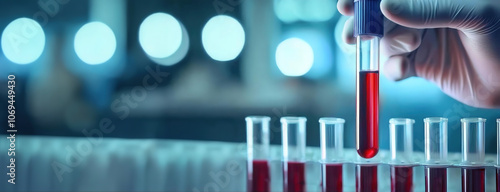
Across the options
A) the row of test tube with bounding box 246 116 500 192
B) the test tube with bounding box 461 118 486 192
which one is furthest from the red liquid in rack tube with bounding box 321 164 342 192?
the test tube with bounding box 461 118 486 192

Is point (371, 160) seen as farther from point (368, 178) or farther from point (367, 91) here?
point (367, 91)

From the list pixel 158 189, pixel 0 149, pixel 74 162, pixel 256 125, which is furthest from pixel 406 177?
pixel 0 149

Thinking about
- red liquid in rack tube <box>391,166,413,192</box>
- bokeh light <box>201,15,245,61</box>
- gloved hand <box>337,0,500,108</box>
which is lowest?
red liquid in rack tube <box>391,166,413,192</box>

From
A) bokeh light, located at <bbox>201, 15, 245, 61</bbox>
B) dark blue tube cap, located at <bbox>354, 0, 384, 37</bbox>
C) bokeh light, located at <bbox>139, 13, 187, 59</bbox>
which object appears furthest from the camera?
bokeh light, located at <bbox>139, 13, 187, 59</bbox>

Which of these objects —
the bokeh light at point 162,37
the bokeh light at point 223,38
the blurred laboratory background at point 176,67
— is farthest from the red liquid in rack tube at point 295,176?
the bokeh light at point 162,37

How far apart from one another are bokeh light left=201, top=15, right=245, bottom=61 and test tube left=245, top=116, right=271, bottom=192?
1.08 metres

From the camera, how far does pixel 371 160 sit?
1.14 metres

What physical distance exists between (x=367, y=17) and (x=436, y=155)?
1.21ft

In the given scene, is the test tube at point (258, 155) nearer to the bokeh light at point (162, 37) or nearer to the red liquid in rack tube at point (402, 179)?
the red liquid in rack tube at point (402, 179)

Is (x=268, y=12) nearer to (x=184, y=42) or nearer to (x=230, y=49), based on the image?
(x=230, y=49)

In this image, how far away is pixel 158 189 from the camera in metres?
2.00

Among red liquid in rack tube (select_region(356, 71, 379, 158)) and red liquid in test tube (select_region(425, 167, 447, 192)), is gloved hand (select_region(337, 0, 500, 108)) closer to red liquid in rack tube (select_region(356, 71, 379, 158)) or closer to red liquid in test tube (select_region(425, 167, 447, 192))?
red liquid in rack tube (select_region(356, 71, 379, 158))

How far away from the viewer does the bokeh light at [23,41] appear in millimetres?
2340

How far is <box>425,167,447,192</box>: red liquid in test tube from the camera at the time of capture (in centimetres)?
110
